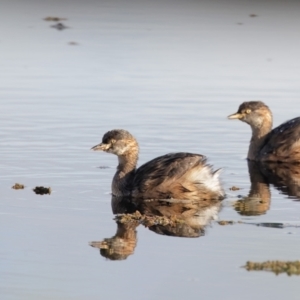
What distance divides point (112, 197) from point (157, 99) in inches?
230

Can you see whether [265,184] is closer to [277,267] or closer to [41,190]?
[41,190]

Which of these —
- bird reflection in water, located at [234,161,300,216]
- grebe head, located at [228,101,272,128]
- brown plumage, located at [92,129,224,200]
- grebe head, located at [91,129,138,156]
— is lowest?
bird reflection in water, located at [234,161,300,216]

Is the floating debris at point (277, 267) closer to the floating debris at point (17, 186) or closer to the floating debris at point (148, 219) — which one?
the floating debris at point (148, 219)

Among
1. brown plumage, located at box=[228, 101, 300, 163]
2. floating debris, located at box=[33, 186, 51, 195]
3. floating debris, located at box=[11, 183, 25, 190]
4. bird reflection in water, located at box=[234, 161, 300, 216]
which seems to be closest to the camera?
bird reflection in water, located at box=[234, 161, 300, 216]

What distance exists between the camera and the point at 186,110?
1577cm

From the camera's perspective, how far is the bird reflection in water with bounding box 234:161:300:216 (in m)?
10.4

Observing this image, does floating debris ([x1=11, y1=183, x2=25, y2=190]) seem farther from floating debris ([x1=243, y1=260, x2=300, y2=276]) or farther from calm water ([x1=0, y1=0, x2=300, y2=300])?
floating debris ([x1=243, y1=260, x2=300, y2=276])

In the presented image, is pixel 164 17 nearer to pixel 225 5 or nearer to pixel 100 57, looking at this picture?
pixel 225 5

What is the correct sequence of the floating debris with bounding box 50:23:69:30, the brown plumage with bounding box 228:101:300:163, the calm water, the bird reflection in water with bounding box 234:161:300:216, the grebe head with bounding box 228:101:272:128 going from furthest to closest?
the floating debris with bounding box 50:23:69:30 → the grebe head with bounding box 228:101:272:128 → the brown plumage with bounding box 228:101:300:163 → the bird reflection in water with bounding box 234:161:300:216 → the calm water

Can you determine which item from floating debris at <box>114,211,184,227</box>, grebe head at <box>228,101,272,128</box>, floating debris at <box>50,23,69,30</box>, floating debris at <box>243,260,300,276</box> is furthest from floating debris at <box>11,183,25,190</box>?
floating debris at <box>50,23,69,30</box>

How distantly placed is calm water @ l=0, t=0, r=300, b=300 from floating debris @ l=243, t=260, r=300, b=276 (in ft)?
0.33

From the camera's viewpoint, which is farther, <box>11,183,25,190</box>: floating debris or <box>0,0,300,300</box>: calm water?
<box>11,183,25,190</box>: floating debris

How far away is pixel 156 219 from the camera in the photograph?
32.3ft

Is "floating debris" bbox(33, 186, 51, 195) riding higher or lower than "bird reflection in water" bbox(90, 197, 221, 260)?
higher
